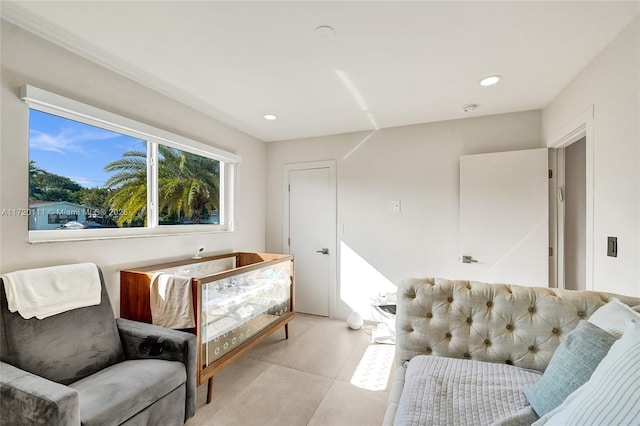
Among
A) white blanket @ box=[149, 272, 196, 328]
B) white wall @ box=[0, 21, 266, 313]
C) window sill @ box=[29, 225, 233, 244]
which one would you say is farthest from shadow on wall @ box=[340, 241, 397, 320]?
white blanket @ box=[149, 272, 196, 328]

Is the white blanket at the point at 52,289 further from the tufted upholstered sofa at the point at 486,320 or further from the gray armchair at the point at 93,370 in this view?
the tufted upholstered sofa at the point at 486,320

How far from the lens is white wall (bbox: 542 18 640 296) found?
1.46 metres

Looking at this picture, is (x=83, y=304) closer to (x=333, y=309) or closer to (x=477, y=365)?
(x=477, y=365)

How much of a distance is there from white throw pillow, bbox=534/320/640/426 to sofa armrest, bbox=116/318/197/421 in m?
1.73

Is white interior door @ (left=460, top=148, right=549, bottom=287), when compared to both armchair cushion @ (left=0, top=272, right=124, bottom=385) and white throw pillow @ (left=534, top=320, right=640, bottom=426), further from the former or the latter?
armchair cushion @ (left=0, top=272, right=124, bottom=385)

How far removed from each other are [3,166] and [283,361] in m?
2.33

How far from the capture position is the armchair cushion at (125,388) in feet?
4.12

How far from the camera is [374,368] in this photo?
2.37m

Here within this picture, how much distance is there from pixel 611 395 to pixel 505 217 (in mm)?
2245

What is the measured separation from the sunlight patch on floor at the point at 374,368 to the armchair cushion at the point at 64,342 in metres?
1.71

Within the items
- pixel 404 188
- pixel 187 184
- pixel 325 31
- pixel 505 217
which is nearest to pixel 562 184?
pixel 505 217

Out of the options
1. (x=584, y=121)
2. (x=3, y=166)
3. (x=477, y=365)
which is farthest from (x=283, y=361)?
(x=584, y=121)

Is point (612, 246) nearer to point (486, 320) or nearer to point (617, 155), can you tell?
point (617, 155)

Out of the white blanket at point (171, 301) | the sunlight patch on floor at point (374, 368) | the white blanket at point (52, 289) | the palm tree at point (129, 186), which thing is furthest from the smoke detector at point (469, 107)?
the white blanket at point (52, 289)
